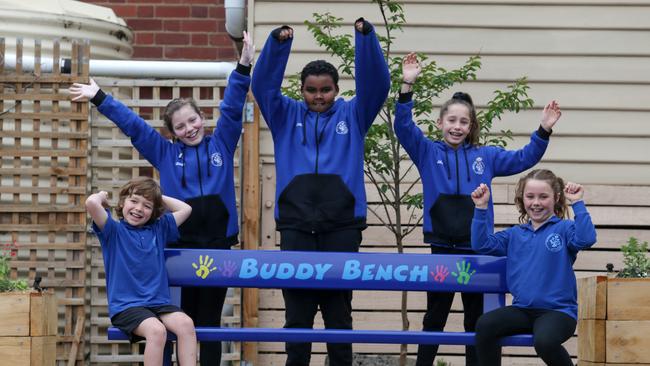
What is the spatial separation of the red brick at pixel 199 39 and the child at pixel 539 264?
4.95m

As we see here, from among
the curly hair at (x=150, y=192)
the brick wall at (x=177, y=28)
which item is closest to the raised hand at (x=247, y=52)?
the curly hair at (x=150, y=192)

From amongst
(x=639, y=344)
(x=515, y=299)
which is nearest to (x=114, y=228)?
(x=515, y=299)

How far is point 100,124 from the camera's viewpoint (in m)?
9.38

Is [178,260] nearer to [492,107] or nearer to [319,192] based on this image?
[319,192]

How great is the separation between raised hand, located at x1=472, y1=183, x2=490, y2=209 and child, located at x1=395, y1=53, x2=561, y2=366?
0.39 meters

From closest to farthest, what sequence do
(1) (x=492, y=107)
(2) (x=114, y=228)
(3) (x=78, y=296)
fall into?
(2) (x=114, y=228) < (1) (x=492, y=107) < (3) (x=78, y=296)

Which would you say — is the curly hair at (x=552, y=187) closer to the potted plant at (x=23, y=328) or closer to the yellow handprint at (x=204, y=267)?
the yellow handprint at (x=204, y=267)

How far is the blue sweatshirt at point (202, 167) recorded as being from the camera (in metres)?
6.33

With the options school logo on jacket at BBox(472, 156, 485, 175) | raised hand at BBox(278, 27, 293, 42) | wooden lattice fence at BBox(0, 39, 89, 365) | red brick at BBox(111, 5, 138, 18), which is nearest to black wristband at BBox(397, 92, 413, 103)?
school logo on jacket at BBox(472, 156, 485, 175)

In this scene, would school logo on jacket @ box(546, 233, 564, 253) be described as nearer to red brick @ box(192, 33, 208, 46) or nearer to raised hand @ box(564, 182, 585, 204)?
raised hand @ box(564, 182, 585, 204)

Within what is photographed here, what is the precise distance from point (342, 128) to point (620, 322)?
1660mm

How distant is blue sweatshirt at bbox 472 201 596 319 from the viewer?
589 centimetres

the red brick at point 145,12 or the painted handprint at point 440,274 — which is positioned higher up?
the red brick at point 145,12

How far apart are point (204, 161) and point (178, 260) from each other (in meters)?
Answer: 0.56
